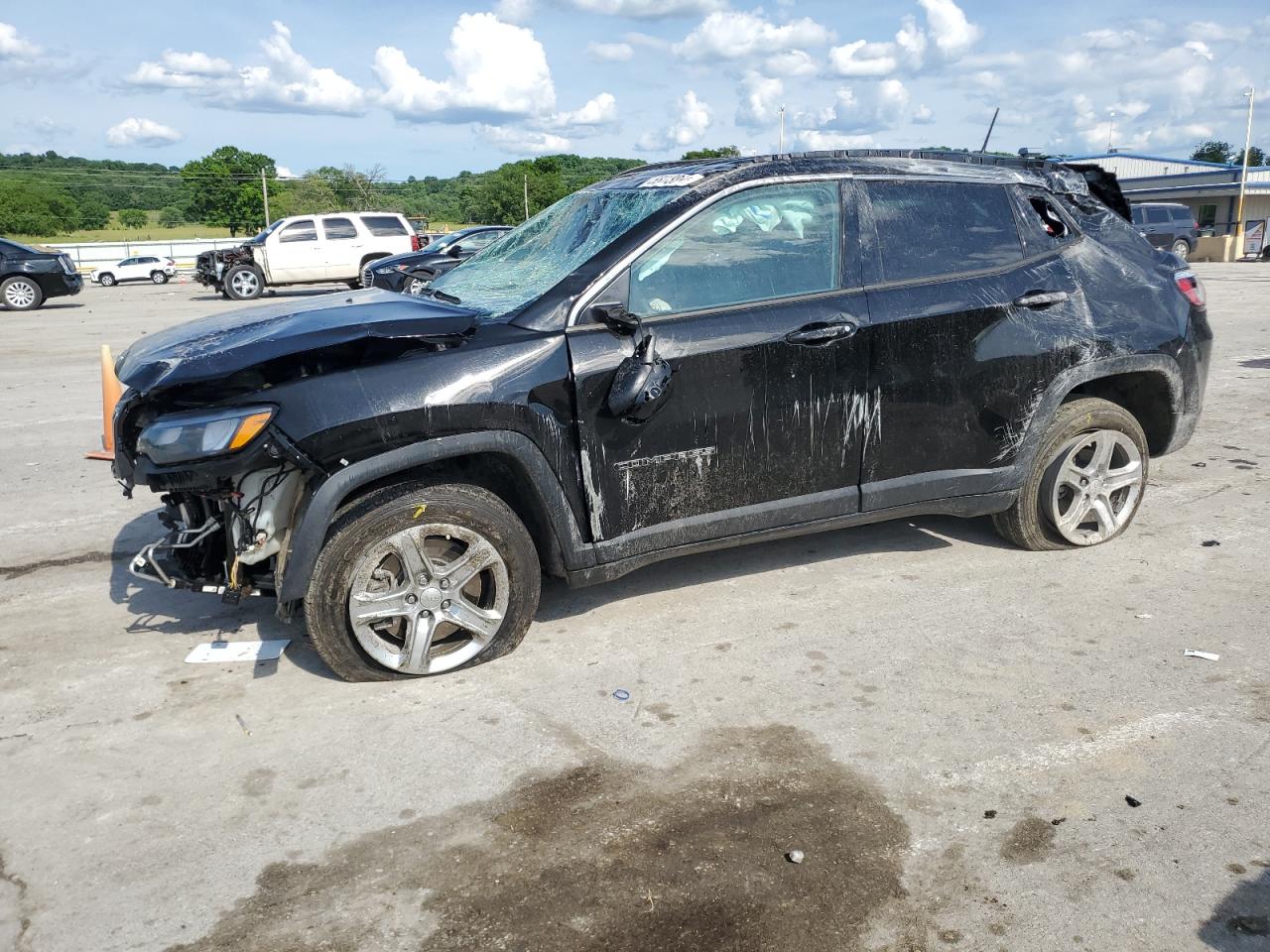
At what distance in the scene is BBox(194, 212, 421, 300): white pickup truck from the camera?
24156 mm

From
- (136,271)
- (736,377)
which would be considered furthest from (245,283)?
(736,377)

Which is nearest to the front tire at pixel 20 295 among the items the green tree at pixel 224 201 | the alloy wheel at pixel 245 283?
the alloy wheel at pixel 245 283

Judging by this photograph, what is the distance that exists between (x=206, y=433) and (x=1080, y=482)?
385 centimetres

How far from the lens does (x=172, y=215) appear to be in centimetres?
10469

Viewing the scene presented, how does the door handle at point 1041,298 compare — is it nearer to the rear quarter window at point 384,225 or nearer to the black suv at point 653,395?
the black suv at point 653,395

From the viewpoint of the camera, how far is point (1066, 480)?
496 cm

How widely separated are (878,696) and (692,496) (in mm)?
1021

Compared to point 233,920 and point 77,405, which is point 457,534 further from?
point 77,405

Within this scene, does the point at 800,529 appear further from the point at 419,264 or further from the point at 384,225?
the point at 384,225

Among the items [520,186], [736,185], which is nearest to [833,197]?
[736,185]

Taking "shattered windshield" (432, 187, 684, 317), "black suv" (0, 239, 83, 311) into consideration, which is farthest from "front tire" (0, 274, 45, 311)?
"shattered windshield" (432, 187, 684, 317)

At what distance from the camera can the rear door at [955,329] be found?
173 inches

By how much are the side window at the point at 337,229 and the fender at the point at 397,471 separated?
72.8 ft

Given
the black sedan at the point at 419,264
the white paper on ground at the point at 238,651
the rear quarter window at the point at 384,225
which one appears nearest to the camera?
the white paper on ground at the point at 238,651
